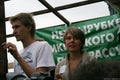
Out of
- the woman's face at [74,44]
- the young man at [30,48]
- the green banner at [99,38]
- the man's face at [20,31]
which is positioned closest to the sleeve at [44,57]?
the young man at [30,48]

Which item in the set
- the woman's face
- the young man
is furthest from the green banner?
the young man

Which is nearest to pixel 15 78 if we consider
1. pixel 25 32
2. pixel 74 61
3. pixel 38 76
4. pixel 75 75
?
pixel 38 76

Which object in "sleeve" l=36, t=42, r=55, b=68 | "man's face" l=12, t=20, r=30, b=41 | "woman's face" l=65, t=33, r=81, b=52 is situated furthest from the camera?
"woman's face" l=65, t=33, r=81, b=52

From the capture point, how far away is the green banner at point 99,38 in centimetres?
396

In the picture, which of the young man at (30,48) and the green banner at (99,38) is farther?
the green banner at (99,38)

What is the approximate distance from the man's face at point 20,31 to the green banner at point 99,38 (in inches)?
65.2

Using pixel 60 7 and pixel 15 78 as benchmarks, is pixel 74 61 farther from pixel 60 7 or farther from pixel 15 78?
pixel 60 7

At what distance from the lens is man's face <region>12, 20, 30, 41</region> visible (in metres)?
2.40

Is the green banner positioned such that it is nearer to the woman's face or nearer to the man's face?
the woman's face

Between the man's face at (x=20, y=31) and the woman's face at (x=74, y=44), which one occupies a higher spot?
the man's face at (x=20, y=31)

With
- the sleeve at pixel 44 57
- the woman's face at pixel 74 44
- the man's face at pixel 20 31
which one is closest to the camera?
the sleeve at pixel 44 57

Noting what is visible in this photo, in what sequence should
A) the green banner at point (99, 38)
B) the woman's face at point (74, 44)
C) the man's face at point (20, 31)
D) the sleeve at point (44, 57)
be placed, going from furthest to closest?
the green banner at point (99, 38) < the woman's face at point (74, 44) < the man's face at point (20, 31) < the sleeve at point (44, 57)

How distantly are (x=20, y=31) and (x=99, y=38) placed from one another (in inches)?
76.8

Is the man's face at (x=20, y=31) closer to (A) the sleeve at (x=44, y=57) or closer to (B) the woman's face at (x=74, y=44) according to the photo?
(A) the sleeve at (x=44, y=57)
